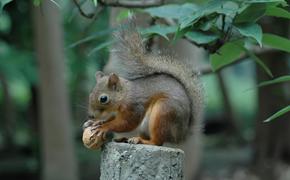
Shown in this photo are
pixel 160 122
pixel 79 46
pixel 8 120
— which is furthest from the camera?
pixel 8 120

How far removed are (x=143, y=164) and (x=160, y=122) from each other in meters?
0.36

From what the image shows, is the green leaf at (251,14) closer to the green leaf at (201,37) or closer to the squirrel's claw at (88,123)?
the green leaf at (201,37)

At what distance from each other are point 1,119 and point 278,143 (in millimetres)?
2951

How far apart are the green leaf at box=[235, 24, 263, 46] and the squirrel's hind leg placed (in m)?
0.34

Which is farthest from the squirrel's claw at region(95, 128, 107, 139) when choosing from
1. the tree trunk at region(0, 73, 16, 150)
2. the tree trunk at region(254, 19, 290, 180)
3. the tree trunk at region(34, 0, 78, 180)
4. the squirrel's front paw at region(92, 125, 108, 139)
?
the tree trunk at region(0, 73, 16, 150)

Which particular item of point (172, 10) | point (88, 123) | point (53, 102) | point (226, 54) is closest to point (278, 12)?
Result: point (226, 54)

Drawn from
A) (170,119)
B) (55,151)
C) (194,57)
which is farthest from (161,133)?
(55,151)

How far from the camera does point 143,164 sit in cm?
196

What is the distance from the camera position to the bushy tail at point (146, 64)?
2455mm

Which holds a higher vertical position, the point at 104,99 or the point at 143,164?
the point at 104,99

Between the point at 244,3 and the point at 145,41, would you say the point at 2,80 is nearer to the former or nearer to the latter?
the point at 145,41

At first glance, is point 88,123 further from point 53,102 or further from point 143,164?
point 53,102

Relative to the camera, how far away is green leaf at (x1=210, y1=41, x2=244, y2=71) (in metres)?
2.55

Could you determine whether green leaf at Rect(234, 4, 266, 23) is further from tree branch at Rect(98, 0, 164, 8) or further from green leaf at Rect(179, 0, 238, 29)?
tree branch at Rect(98, 0, 164, 8)
